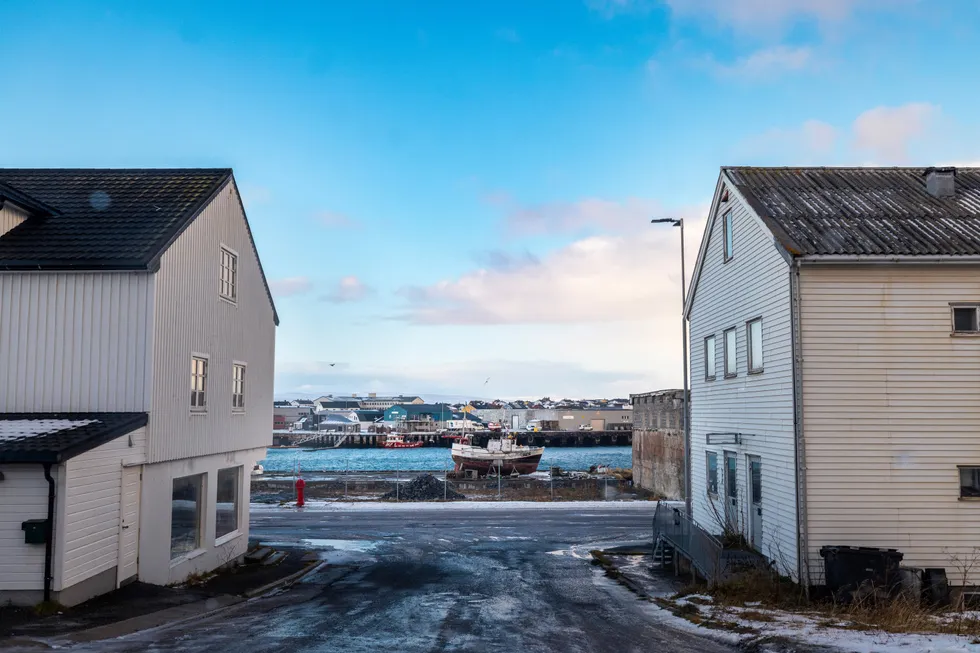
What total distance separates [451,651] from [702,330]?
15353mm

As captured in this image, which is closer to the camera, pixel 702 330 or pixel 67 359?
pixel 67 359

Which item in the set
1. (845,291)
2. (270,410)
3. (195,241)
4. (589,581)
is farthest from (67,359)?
(845,291)

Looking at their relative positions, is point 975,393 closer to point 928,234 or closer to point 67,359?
point 928,234

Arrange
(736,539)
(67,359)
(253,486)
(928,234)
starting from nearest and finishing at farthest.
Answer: (67,359) < (928,234) < (736,539) < (253,486)

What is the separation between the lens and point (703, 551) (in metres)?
18.4

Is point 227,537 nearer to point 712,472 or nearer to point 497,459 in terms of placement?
point 712,472

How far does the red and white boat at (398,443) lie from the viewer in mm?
187625

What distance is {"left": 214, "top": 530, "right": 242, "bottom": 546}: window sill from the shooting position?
21.3 m

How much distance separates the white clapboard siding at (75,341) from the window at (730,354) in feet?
46.7

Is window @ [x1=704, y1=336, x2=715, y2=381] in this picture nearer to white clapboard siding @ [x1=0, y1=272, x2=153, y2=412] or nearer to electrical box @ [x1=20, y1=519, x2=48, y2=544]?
white clapboard siding @ [x1=0, y1=272, x2=153, y2=412]

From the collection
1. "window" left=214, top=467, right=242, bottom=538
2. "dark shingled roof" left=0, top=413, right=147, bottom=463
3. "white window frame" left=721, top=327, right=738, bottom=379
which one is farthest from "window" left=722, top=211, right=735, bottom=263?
"dark shingled roof" left=0, top=413, right=147, bottom=463

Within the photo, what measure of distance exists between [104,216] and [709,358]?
16.4m

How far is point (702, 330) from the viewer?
81.7 ft

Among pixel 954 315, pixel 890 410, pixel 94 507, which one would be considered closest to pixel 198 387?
pixel 94 507
